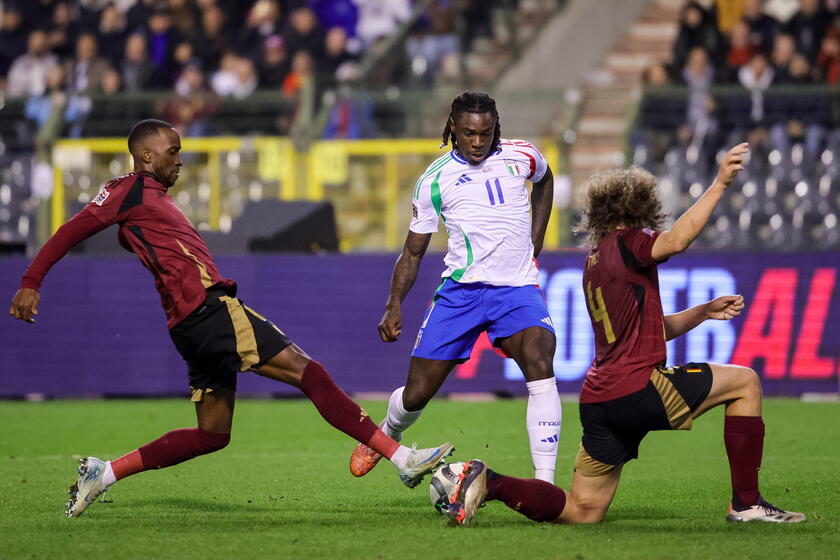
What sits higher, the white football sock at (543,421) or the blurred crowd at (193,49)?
the blurred crowd at (193,49)

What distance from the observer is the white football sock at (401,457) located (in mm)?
6693

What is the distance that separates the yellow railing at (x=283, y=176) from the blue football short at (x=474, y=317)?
27.9ft

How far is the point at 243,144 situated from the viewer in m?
16.7

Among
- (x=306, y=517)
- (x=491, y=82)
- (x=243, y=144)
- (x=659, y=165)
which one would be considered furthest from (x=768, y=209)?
(x=306, y=517)

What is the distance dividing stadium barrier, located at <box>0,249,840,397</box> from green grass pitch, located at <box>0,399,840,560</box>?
1075 millimetres

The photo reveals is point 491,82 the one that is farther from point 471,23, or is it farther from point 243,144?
point 243,144

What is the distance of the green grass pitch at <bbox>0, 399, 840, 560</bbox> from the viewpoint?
6.01 metres

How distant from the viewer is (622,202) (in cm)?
646

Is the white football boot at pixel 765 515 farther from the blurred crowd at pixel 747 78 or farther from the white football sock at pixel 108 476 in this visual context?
the blurred crowd at pixel 747 78

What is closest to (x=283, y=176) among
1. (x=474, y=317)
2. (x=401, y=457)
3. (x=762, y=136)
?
(x=762, y=136)

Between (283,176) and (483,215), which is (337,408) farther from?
(283,176)

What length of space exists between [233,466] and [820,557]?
4637 mm

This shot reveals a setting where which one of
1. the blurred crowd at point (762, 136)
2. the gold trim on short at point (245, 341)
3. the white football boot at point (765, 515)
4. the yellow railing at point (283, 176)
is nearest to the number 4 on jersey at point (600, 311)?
the white football boot at point (765, 515)

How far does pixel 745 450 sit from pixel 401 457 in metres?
1.62
